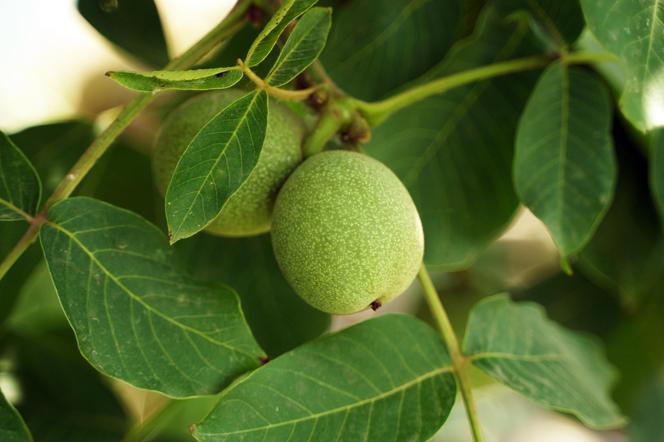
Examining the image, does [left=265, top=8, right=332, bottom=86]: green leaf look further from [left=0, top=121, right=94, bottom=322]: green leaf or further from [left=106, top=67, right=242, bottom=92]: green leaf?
[left=0, top=121, right=94, bottom=322]: green leaf

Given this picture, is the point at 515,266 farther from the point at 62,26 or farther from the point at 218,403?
the point at 62,26

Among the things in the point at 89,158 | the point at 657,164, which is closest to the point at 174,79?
the point at 89,158

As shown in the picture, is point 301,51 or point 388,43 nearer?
point 301,51

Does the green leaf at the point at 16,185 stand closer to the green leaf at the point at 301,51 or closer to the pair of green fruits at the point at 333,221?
the pair of green fruits at the point at 333,221

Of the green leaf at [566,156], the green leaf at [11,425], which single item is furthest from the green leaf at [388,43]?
the green leaf at [11,425]

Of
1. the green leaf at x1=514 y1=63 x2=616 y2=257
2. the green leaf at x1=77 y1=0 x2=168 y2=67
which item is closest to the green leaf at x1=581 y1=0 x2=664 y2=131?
the green leaf at x1=514 y1=63 x2=616 y2=257

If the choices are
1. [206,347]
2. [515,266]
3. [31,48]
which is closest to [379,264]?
[206,347]

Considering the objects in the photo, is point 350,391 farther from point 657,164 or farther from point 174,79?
point 657,164
